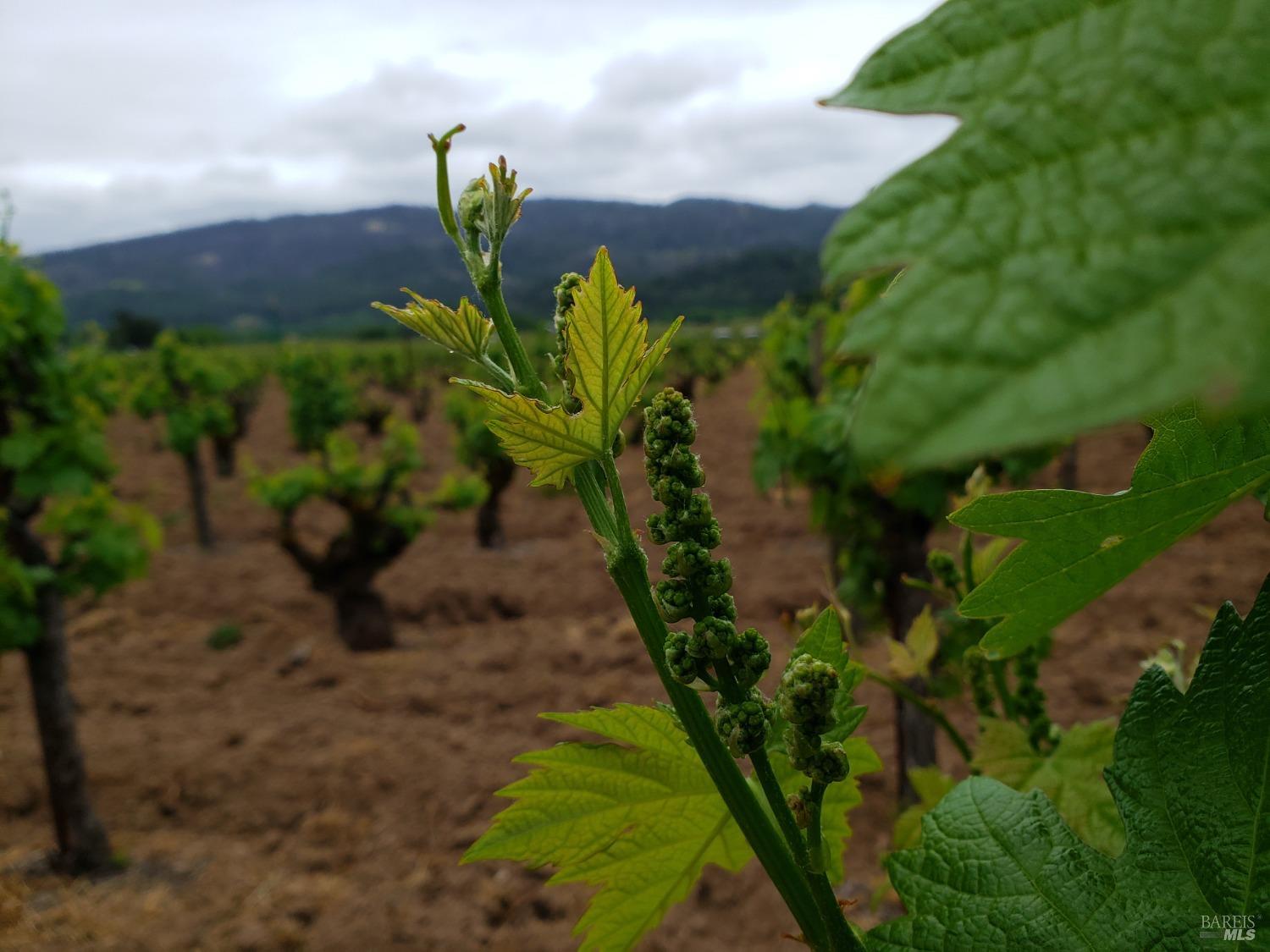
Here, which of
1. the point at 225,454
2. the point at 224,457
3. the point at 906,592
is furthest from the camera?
the point at 224,457

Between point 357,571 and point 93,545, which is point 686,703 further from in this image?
point 357,571

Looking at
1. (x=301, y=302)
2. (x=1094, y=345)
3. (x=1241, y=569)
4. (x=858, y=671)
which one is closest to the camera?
(x=1094, y=345)

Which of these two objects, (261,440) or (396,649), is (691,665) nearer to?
(396,649)

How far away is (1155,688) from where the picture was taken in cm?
84

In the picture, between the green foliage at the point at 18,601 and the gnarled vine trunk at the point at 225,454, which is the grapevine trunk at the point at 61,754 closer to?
the green foliage at the point at 18,601

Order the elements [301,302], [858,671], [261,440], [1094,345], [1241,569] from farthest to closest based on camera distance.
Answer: [301,302]
[261,440]
[1241,569]
[858,671]
[1094,345]

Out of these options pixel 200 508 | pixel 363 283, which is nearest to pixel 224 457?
pixel 200 508

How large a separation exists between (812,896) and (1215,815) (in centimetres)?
37

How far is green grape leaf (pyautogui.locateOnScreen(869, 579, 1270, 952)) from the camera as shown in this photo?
2.58 ft

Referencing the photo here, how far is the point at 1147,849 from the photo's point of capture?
2.74 feet

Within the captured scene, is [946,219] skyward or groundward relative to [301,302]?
groundward

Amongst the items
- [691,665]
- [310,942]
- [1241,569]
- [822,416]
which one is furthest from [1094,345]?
[1241,569]

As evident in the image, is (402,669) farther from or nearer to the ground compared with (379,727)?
farther from the ground

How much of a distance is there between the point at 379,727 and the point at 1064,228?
9106mm
